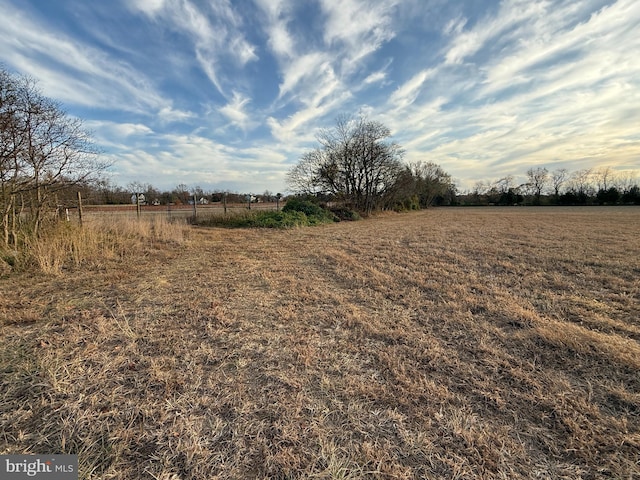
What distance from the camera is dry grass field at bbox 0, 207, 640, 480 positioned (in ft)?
4.63

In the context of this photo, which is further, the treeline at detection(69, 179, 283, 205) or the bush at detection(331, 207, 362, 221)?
the bush at detection(331, 207, 362, 221)

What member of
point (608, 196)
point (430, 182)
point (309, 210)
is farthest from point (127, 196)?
point (608, 196)

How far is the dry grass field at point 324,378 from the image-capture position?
1412mm

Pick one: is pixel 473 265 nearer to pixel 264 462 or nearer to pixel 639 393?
pixel 639 393

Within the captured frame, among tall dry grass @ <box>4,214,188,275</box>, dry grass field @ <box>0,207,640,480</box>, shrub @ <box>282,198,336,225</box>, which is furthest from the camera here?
shrub @ <box>282,198,336,225</box>

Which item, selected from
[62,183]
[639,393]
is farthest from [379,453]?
[62,183]

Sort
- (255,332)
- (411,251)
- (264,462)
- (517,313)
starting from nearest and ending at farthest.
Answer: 1. (264,462)
2. (255,332)
3. (517,313)
4. (411,251)

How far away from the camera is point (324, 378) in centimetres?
204

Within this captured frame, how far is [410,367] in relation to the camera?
219 centimetres

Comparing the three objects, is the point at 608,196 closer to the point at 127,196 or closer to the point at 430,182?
the point at 430,182

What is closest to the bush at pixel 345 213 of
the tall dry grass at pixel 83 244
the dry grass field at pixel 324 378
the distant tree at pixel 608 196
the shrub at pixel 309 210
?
the shrub at pixel 309 210

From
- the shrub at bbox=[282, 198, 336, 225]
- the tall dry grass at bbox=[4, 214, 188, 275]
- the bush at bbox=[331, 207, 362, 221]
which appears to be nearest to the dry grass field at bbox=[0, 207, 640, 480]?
the tall dry grass at bbox=[4, 214, 188, 275]

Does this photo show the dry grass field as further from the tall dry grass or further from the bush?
the bush

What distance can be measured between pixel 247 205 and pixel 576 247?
15.2 metres
